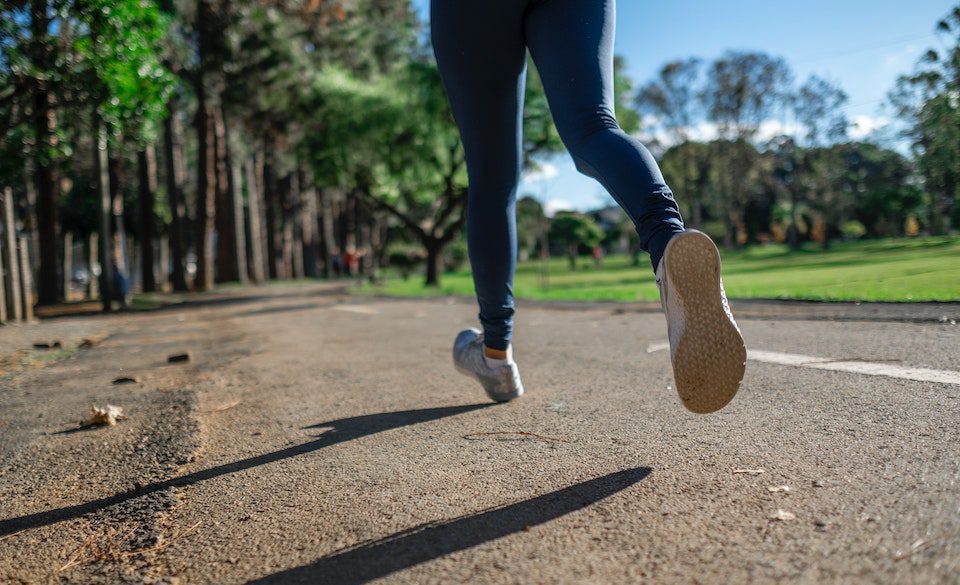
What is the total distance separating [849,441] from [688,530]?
2.29 ft

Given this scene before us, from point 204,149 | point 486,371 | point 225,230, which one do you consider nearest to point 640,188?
point 486,371

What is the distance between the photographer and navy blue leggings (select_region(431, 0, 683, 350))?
5.81 feet

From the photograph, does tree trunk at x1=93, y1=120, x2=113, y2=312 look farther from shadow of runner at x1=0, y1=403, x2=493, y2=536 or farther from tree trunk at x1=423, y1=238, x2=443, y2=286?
shadow of runner at x1=0, y1=403, x2=493, y2=536

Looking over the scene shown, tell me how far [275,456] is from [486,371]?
2.62ft

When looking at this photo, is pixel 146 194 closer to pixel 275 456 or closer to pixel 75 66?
pixel 75 66

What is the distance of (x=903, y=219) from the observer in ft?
47.6

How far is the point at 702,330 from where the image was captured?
1581mm

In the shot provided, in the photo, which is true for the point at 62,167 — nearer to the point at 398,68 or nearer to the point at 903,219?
the point at 398,68

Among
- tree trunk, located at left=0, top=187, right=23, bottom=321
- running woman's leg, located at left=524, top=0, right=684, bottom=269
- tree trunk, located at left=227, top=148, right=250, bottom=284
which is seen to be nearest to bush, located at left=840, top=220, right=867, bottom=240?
tree trunk, located at left=227, top=148, right=250, bottom=284

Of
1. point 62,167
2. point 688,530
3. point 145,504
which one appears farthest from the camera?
point 62,167

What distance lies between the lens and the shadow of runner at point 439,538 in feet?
4.14

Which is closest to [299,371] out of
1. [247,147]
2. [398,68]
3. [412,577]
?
[412,577]

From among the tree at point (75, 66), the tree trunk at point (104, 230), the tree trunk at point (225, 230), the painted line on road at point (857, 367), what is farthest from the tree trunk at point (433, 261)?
the painted line on road at point (857, 367)

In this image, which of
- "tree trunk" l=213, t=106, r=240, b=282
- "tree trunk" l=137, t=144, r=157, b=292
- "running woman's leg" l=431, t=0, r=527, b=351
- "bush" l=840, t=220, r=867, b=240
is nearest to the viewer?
"running woman's leg" l=431, t=0, r=527, b=351
